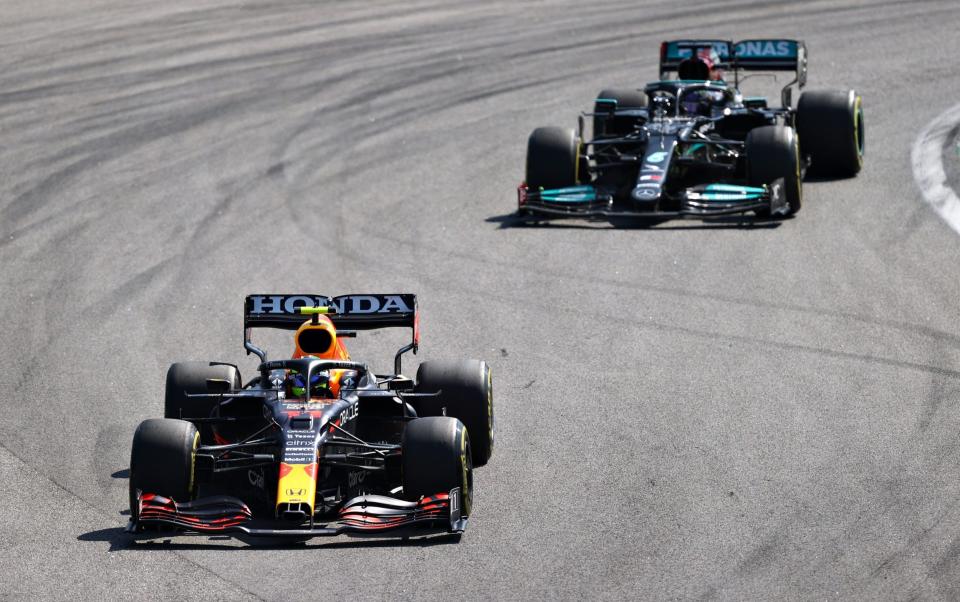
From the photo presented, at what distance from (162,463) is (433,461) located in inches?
74.1

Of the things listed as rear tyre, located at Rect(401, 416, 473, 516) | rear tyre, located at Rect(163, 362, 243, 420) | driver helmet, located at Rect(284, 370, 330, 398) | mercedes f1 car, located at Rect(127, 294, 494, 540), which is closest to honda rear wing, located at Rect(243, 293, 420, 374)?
mercedes f1 car, located at Rect(127, 294, 494, 540)

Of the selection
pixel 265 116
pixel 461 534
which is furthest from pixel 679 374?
pixel 265 116

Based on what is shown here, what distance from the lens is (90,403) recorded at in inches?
566

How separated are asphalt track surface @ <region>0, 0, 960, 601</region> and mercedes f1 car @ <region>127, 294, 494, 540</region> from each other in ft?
0.80

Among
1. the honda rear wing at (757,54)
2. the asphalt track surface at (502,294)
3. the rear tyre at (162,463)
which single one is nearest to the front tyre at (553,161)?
the asphalt track surface at (502,294)

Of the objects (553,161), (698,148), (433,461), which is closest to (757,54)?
(698,148)

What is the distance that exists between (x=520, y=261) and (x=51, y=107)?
1144cm

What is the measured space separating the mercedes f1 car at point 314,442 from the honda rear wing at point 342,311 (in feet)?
0.04

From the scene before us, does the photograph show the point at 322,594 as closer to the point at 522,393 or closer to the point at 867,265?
the point at 522,393

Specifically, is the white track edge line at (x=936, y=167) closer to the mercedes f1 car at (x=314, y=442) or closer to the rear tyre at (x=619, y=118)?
the rear tyre at (x=619, y=118)

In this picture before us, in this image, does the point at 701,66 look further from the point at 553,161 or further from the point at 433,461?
the point at 433,461

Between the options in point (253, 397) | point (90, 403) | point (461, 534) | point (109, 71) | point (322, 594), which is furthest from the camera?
point (109, 71)

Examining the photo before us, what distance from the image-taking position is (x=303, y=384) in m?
12.2

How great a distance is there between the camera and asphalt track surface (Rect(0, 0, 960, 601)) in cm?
1080
